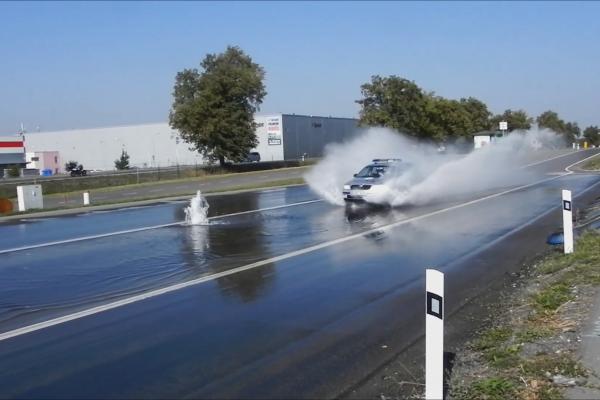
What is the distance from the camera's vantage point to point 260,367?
5.86 m

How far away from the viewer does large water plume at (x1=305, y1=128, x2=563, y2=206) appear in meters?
23.6

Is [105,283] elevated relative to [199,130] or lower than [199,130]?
lower

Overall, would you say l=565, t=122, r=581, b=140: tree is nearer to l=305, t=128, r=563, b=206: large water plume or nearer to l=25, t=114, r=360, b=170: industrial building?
l=25, t=114, r=360, b=170: industrial building

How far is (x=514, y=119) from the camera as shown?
123m

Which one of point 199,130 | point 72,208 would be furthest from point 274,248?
point 199,130

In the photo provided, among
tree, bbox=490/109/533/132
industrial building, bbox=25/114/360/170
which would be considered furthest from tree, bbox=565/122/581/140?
industrial building, bbox=25/114/360/170

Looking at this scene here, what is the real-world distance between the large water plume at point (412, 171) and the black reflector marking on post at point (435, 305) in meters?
17.4

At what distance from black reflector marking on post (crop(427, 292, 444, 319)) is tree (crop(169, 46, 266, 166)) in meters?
58.7

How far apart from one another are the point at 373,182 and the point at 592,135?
15427 centimetres

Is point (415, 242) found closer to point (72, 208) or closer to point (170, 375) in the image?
point (170, 375)

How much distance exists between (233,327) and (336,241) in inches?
276

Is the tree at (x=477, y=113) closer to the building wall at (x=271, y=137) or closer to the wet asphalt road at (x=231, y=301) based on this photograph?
the building wall at (x=271, y=137)

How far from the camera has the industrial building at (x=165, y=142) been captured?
95500 mm

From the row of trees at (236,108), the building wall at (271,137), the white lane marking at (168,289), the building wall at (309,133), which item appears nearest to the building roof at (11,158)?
the building wall at (271,137)
